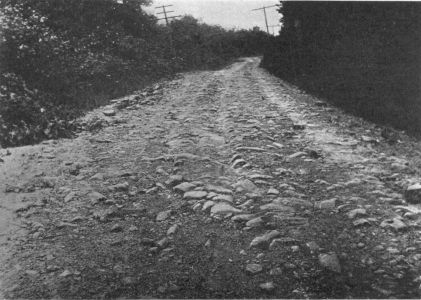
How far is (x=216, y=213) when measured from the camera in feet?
15.6

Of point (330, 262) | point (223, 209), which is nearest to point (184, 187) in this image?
point (223, 209)

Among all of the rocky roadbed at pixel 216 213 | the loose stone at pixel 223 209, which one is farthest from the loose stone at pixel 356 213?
the loose stone at pixel 223 209

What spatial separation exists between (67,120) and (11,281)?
6129 mm

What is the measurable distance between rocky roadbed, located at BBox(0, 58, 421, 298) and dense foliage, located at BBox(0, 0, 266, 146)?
191 cm

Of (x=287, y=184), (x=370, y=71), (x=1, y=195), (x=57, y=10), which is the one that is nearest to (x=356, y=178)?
(x=287, y=184)

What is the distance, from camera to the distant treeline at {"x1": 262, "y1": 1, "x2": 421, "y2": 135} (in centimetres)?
970

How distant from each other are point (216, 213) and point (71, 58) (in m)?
11.2

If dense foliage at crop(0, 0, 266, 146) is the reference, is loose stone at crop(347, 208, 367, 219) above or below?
below

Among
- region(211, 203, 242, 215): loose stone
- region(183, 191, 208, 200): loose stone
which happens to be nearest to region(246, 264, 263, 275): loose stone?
region(211, 203, 242, 215): loose stone

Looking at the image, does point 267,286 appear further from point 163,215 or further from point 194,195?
point 194,195

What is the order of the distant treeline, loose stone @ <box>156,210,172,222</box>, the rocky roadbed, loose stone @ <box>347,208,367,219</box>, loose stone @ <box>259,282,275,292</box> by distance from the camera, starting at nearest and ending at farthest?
loose stone @ <box>259,282,275,292</box>
the rocky roadbed
loose stone @ <box>347,208,367,219</box>
loose stone @ <box>156,210,172,222</box>
the distant treeline

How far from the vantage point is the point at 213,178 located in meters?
5.80

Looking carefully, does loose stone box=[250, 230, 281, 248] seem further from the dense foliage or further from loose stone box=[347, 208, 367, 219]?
the dense foliage

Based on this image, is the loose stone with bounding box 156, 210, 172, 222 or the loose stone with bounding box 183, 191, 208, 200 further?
the loose stone with bounding box 183, 191, 208, 200
